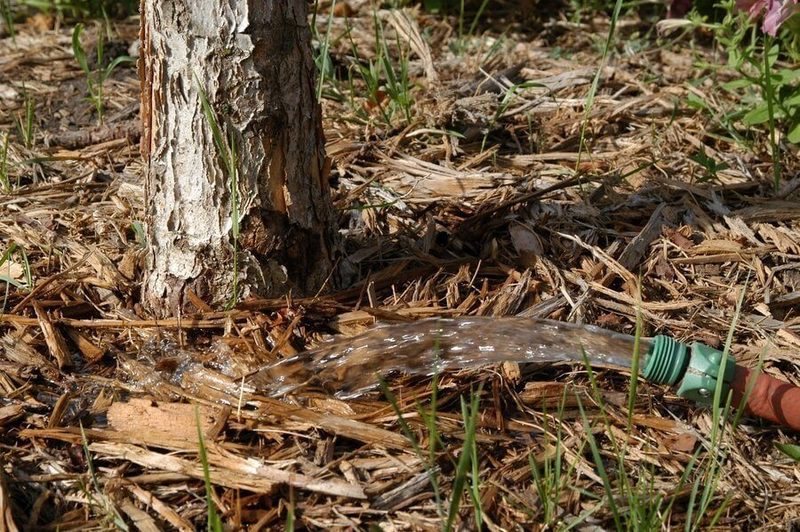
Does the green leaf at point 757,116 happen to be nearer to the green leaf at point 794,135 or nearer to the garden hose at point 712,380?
the green leaf at point 794,135

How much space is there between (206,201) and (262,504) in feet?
2.47

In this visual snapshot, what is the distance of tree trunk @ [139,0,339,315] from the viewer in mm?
2123

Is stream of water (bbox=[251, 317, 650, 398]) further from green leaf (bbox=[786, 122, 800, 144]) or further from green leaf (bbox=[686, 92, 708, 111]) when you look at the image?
green leaf (bbox=[686, 92, 708, 111])

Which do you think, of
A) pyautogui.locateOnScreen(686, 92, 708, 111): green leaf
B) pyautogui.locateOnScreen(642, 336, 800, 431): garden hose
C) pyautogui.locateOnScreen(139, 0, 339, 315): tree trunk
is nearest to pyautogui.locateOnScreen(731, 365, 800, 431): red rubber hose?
pyautogui.locateOnScreen(642, 336, 800, 431): garden hose

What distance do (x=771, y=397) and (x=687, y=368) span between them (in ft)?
0.61

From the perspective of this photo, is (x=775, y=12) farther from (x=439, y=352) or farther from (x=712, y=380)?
(x=439, y=352)

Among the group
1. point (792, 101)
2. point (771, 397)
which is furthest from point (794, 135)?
point (771, 397)

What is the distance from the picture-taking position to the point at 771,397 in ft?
6.79

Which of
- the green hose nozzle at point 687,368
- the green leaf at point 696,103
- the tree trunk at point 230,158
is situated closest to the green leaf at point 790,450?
the green hose nozzle at point 687,368

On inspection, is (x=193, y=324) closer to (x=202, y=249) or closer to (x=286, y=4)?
(x=202, y=249)

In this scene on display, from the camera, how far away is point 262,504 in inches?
74.8

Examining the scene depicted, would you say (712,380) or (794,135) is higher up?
(794,135)

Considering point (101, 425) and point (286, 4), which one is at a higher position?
point (286, 4)

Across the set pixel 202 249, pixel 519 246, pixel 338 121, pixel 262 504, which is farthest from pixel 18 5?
pixel 262 504
